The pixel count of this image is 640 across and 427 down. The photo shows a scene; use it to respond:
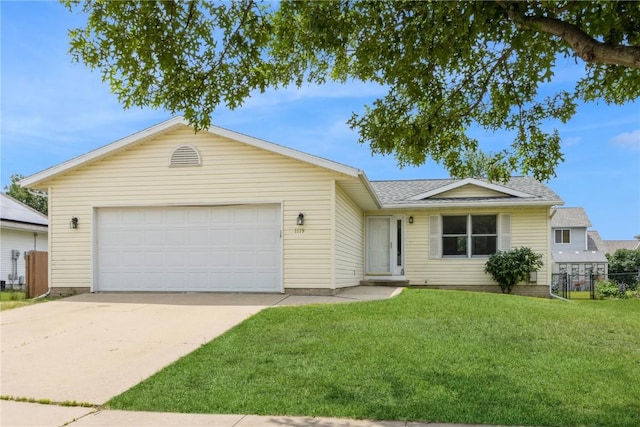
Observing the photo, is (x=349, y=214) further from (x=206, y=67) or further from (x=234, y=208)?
(x=206, y=67)

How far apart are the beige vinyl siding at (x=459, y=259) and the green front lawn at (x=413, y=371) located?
716 centimetres

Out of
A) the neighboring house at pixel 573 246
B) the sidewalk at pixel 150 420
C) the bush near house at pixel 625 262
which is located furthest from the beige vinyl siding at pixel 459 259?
the bush near house at pixel 625 262

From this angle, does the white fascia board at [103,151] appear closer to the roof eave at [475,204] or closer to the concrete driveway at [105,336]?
the concrete driveway at [105,336]

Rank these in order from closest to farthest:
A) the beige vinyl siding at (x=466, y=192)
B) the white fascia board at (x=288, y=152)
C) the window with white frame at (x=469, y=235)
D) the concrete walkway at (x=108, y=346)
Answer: the concrete walkway at (x=108, y=346) < the white fascia board at (x=288, y=152) < the window with white frame at (x=469, y=235) < the beige vinyl siding at (x=466, y=192)

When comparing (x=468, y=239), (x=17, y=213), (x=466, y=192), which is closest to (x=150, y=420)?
(x=468, y=239)

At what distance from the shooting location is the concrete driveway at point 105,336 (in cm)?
582

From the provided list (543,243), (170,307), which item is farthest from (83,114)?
(543,243)

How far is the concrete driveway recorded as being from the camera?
19.1ft

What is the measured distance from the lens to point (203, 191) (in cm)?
1263

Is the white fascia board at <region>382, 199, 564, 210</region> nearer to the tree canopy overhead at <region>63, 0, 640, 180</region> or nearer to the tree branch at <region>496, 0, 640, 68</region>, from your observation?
the tree canopy overhead at <region>63, 0, 640, 180</region>

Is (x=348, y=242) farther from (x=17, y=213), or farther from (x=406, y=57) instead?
(x=17, y=213)

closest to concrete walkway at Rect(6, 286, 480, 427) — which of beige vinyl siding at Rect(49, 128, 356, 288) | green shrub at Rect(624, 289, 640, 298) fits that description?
beige vinyl siding at Rect(49, 128, 356, 288)

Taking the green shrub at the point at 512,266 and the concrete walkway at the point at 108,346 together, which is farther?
the green shrub at the point at 512,266

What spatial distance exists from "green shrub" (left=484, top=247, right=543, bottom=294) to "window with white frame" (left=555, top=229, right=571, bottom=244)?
75.4ft
